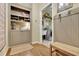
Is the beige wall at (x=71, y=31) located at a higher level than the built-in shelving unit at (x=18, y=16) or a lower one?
lower

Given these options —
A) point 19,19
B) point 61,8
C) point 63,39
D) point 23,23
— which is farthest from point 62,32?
point 19,19

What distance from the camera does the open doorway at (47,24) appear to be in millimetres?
1222

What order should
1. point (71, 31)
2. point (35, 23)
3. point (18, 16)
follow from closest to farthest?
point (71, 31), point (35, 23), point (18, 16)

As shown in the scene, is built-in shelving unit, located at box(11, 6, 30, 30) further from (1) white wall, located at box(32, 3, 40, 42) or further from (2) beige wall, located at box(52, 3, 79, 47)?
(2) beige wall, located at box(52, 3, 79, 47)

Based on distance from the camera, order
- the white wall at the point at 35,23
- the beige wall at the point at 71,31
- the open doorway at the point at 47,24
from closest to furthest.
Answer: the beige wall at the point at 71,31
the open doorway at the point at 47,24
the white wall at the point at 35,23

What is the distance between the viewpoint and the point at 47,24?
122cm

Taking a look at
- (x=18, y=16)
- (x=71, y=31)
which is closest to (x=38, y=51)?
(x=71, y=31)

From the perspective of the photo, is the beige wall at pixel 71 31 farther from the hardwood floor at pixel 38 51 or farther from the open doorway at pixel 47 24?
the hardwood floor at pixel 38 51

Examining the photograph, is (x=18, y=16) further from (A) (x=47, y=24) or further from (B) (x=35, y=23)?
(A) (x=47, y=24)

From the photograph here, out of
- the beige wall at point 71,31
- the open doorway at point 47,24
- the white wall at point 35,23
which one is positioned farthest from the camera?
the white wall at point 35,23

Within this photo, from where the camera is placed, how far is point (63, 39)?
1279mm

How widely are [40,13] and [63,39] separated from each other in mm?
476

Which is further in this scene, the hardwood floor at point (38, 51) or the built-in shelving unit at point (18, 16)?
the built-in shelving unit at point (18, 16)

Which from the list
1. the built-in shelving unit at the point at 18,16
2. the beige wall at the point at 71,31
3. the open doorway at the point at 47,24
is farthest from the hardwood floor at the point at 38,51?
the built-in shelving unit at the point at 18,16
